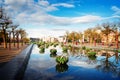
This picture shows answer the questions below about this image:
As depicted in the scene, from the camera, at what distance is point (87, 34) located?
93.8 meters

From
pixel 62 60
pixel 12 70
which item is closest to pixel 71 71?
pixel 62 60

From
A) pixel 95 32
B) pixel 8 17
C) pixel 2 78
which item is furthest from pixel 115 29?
pixel 2 78

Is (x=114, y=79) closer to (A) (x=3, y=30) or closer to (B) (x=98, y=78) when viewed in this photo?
(B) (x=98, y=78)

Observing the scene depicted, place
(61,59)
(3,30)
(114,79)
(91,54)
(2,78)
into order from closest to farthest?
(2,78), (114,79), (61,59), (91,54), (3,30)

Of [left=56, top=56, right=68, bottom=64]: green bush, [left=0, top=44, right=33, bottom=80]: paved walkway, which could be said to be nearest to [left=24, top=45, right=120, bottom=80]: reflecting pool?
[left=56, top=56, right=68, bottom=64]: green bush

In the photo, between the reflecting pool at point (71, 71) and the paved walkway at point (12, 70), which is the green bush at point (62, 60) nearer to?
the reflecting pool at point (71, 71)

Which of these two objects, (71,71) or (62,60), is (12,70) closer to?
(71,71)

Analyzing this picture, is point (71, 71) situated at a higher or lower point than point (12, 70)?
lower

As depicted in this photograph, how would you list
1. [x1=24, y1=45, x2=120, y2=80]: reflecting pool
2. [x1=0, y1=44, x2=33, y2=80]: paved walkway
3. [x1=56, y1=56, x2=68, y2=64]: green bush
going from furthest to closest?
[x1=56, y1=56, x2=68, y2=64]: green bush, [x1=24, y1=45, x2=120, y2=80]: reflecting pool, [x1=0, y1=44, x2=33, y2=80]: paved walkway

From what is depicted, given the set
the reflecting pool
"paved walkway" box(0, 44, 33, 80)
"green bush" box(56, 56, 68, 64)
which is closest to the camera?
"paved walkway" box(0, 44, 33, 80)

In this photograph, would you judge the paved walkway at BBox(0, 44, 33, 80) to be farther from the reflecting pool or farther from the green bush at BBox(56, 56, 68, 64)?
the green bush at BBox(56, 56, 68, 64)

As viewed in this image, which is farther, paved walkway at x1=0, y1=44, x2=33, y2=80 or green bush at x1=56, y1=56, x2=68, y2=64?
green bush at x1=56, y1=56, x2=68, y2=64

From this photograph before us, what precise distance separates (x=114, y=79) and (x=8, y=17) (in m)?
39.0

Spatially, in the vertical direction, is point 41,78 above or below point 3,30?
below
